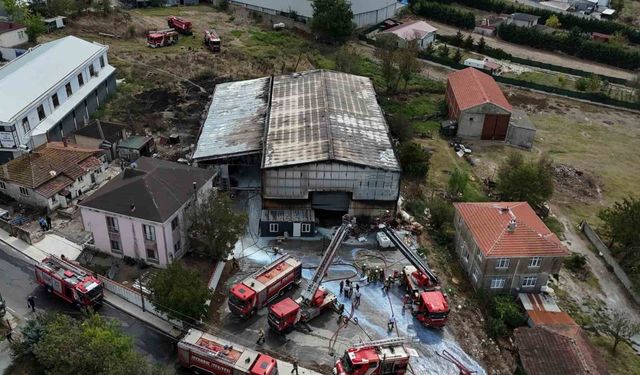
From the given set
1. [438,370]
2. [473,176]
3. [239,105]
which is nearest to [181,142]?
[239,105]

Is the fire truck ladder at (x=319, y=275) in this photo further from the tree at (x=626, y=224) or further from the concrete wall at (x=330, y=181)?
the tree at (x=626, y=224)

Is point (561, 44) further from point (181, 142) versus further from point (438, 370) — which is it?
point (438, 370)

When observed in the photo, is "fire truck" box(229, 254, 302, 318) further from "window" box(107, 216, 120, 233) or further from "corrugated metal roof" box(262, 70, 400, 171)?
"window" box(107, 216, 120, 233)

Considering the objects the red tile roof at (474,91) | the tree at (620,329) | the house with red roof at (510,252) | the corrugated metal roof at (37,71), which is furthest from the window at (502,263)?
the corrugated metal roof at (37,71)

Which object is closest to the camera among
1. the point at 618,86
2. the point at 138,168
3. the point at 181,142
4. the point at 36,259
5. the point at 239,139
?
the point at 36,259

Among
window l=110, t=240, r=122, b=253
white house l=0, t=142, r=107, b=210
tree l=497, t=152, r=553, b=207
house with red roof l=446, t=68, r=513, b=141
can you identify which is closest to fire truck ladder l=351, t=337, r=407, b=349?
window l=110, t=240, r=122, b=253

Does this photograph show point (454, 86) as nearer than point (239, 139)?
No
